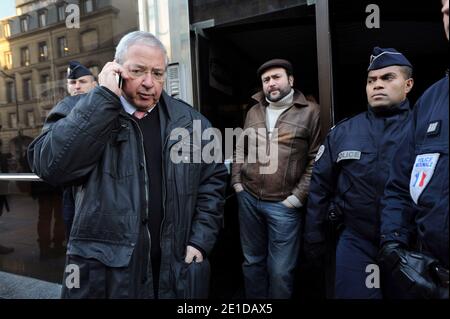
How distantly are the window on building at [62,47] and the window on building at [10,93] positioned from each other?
2.38 ft

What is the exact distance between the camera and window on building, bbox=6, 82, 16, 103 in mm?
3855

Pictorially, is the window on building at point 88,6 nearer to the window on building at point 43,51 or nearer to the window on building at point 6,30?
the window on building at point 43,51

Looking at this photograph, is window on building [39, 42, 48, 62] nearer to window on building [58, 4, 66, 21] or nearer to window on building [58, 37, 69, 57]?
window on building [58, 37, 69, 57]

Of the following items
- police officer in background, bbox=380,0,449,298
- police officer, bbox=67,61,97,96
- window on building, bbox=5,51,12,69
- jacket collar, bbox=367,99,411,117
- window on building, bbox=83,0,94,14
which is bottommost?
police officer in background, bbox=380,0,449,298

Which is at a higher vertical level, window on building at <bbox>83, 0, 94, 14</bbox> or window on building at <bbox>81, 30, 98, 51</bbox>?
window on building at <bbox>83, 0, 94, 14</bbox>

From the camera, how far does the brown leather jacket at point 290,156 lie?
108 inches

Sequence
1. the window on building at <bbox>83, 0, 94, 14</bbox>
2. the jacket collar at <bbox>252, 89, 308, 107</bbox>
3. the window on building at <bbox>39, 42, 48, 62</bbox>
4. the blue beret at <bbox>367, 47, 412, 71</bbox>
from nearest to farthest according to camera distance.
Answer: the blue beret at <bbox>367, 47, 412, 71</bbox>
the jacket collar at <bbox>252, 89, 308, 107</bbox>
the window on building at <bbox>83, 0, 94, 14</bbox>
the window on building at <bbox>39, 42, 48, 62</bbox>

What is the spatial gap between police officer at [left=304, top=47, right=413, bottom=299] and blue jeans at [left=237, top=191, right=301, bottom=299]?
37 cm

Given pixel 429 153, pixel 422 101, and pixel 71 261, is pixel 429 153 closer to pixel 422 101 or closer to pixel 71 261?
pixel 422 101

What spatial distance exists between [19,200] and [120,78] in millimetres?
2696

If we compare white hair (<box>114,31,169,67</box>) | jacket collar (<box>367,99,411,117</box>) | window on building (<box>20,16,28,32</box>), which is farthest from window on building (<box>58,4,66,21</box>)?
jacket collar (<box>367,99,411,117</box>)

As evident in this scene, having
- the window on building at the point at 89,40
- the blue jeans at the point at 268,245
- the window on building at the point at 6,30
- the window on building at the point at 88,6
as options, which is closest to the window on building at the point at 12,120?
the window on building at the point at 6,30

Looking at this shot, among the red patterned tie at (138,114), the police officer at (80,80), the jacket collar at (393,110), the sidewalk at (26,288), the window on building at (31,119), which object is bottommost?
Answer: the sidewalk at (26,288)

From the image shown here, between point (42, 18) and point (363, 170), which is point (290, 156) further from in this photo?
point (42, 18)
